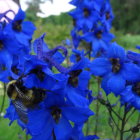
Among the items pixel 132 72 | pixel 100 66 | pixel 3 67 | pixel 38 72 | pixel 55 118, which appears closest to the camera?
pixel 38 72

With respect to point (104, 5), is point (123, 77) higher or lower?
lower

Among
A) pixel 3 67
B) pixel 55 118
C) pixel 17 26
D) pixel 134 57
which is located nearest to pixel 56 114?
pixel 55 118

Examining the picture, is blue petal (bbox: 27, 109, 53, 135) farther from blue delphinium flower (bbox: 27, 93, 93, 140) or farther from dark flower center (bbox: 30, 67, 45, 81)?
dark flower center (bbox: 30, 67, 45, 81)

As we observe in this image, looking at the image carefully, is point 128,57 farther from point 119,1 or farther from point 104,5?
point 119,1

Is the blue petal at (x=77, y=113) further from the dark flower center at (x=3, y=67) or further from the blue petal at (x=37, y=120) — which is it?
the dark flower center at (x=3, y=67)

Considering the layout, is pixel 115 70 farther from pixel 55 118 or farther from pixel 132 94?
pixel 55 118

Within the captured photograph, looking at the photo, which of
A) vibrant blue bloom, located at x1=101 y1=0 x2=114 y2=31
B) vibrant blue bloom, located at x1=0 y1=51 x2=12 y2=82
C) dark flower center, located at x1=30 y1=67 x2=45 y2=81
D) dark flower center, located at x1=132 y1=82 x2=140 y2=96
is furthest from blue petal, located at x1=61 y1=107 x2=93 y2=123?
vibrant blue bloom, located at x1=101 y1=0 x2=114 y2=31

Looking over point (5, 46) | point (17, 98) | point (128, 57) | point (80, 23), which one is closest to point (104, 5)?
point (80, 23)

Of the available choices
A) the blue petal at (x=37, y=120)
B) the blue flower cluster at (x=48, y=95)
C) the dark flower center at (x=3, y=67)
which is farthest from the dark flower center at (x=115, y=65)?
the dark flower center at (x=3, y=67)
